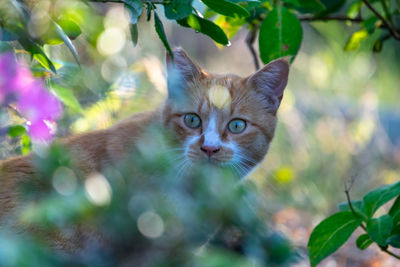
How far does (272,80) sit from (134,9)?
3.22 feet

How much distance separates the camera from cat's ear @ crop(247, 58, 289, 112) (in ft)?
5.93

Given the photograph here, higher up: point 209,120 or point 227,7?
point 227,7

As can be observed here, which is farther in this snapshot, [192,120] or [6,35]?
[192,120]

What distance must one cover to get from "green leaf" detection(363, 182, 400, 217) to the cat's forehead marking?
71 cm

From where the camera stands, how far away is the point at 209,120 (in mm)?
1917

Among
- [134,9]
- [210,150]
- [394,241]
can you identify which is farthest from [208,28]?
[394,241]

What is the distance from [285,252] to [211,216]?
7.2 inches

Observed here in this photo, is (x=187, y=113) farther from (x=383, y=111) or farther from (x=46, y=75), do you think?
(x=383, y=111)

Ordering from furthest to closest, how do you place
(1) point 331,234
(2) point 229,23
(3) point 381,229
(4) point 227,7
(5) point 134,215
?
1. (2) point 229,23
2. (1) point 331,234
3. (3) point 381,229
4. (4) point 227,7
5. (5) point 134,215

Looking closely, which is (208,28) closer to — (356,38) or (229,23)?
(229,23)

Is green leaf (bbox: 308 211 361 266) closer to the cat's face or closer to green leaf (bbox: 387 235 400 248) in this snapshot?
green leaf (bbox: 387 235 400 248)

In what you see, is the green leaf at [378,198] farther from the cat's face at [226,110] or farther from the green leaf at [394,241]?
the cat's face at [226,110]

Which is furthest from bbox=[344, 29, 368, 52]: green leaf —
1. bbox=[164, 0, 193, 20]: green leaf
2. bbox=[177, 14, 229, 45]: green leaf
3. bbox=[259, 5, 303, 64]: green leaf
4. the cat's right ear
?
bbox=[164, 0, 193, 20]: green leaf

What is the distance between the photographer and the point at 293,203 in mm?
3553
